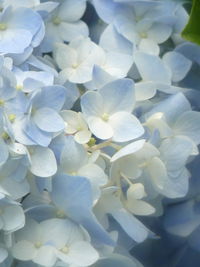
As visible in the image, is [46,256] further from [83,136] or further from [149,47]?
[149,47]

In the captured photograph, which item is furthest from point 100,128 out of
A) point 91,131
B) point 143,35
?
point 143,35

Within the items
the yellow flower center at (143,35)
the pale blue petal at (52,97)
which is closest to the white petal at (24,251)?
the pale blue petal at (52,97)

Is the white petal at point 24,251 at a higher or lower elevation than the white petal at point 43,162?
lower

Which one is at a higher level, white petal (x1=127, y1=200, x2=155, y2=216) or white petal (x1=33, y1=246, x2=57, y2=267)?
white petal (x1=127, y1=200, x2=155, y2=216)

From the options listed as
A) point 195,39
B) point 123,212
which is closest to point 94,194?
point 123,212

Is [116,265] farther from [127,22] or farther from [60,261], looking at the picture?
[127,22]

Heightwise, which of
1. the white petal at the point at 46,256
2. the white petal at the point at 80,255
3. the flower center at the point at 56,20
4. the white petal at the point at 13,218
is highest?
the flower center at the point at 56,20

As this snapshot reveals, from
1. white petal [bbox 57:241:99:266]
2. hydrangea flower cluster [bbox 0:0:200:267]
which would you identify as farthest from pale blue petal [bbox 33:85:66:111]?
white petal [bbox 57:241:99:266]

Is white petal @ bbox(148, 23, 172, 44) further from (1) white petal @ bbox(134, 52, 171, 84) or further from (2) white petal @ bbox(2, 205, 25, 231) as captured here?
(2) white petal @ bbox(2, 205, 25, 231)

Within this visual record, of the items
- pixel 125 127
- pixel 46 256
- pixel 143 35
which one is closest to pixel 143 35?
pixel 143 35

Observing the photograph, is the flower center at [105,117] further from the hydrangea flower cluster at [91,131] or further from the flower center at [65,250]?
the flower center at [65,250]
